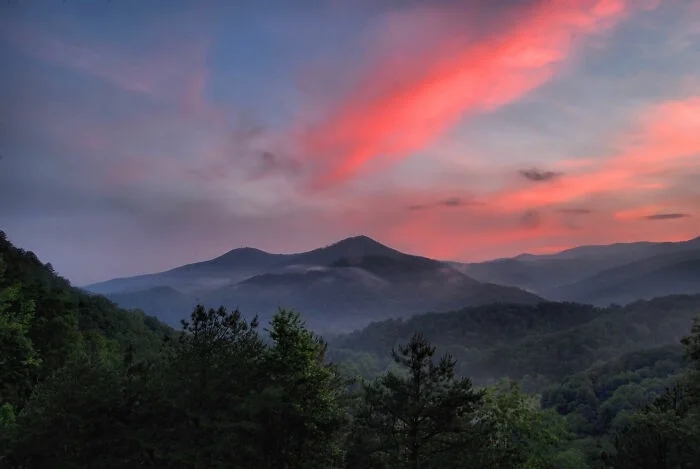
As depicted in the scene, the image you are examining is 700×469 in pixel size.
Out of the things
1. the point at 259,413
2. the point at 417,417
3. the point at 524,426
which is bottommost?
the point at 524,426

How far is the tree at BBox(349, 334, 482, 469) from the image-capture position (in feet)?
92.7

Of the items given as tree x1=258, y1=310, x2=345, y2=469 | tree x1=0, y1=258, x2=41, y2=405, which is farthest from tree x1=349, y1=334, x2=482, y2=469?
tree x1=0, y1=258, x2=41, y2=405

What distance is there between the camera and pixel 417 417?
1126 inches

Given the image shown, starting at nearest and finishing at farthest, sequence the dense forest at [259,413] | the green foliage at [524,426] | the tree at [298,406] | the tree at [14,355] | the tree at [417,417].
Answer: the tree at [298,406], the dense forest at [259,413], the tree at [417,417], the green foliage at [524,426], the tree at [14,355]

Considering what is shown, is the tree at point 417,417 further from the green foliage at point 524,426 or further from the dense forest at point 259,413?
the green foliage at point 524,426

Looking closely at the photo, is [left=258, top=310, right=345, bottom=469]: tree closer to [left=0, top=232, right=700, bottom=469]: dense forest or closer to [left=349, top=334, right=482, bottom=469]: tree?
[left=0, top=232, right=700, bottom=469]: dense forest

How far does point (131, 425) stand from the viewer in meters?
30.2

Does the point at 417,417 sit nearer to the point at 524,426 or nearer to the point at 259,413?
the point at 259,413

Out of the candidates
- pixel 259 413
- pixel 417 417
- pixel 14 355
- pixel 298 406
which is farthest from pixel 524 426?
pixel 14 355

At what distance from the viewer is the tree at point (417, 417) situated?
28250 mm

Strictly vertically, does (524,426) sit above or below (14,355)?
below

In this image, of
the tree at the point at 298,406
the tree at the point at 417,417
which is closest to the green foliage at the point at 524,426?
the tree at the point at 417,417

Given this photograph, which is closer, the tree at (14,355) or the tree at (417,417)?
the tree at (417,417)

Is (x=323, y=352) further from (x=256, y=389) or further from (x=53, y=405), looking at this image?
(x=53, y=405)
